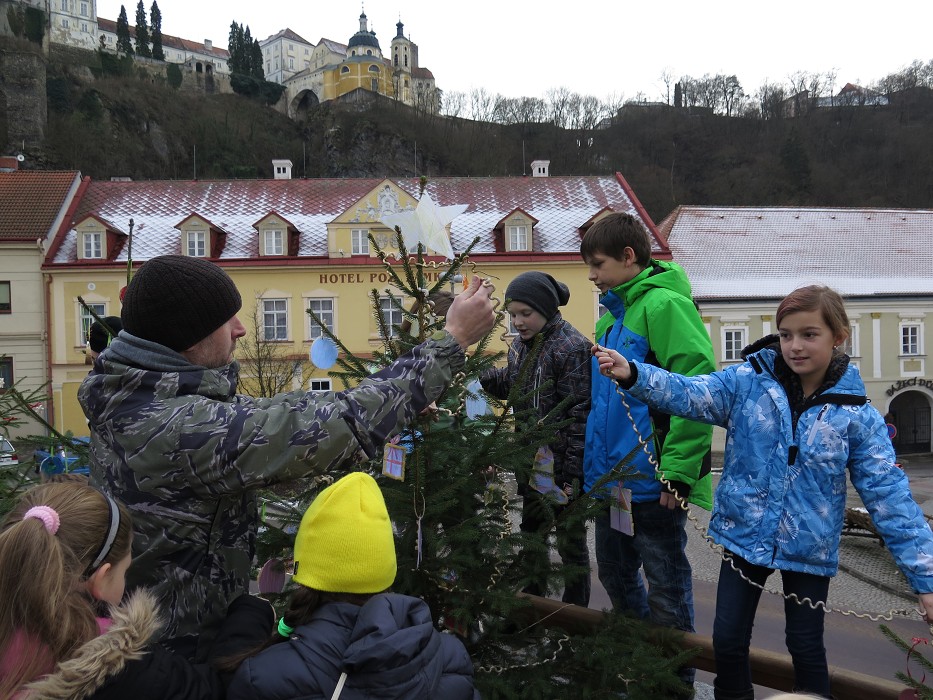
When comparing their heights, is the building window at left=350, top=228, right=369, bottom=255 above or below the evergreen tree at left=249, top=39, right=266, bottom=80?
below

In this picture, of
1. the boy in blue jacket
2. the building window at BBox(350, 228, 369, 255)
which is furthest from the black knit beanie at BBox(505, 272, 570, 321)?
the building window at BBox(350, 228, 369, 255)

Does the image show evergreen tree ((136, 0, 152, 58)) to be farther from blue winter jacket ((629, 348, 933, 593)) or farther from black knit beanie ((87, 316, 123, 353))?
blue winter jacket ((629, 348, 933, 593))

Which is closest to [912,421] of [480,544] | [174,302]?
[480,544]

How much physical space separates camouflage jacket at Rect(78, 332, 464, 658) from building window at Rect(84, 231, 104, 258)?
23.7 meters

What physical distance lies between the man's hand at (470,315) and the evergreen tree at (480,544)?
22.4 inches

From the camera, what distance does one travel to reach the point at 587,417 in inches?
134

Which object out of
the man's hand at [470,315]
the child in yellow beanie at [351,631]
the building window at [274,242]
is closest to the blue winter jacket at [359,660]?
the child in yellow beanie at [351,631]

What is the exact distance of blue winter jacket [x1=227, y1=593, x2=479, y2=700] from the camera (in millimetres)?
1677

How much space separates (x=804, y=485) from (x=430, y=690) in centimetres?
151

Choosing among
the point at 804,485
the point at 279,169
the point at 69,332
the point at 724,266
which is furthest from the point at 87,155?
the point at 804,485

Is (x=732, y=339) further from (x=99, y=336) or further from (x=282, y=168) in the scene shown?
(x=99, y=336)

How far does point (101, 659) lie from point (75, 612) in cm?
12

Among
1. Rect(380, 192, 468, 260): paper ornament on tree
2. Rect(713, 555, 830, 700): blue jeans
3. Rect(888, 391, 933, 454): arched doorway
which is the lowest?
Rect(888, 391, 933, 454): arched doorway

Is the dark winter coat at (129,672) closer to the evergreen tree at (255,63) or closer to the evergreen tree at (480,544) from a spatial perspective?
the evergreen tree at (480,544)
